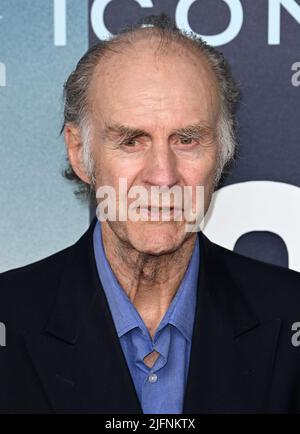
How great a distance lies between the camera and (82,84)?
172 centimetres

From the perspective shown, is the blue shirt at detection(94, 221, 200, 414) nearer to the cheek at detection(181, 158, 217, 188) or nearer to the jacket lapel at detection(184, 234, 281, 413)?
the jacket lapel at detection(184, 234, 281, 413)

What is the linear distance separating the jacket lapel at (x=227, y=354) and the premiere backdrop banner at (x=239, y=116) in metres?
0.37

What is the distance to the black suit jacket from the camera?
1.57 meters

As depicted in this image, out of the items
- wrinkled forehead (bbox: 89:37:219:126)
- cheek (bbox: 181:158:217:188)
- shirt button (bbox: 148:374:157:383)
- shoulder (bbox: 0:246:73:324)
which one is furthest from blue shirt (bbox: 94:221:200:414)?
wrinkled forehead (bbox: 89:37:219:126)

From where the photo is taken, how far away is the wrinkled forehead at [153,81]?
158cm

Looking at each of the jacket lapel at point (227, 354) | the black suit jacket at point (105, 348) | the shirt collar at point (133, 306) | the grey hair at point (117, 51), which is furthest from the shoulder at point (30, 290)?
the jacket lapel at point (227, 354)

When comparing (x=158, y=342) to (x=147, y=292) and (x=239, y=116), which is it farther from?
(x=239, y=116)

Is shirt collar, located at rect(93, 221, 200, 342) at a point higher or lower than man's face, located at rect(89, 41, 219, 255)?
lower

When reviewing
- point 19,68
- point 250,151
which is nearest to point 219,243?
point 250,151

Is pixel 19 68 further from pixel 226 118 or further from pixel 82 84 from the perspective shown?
pixel 226 118

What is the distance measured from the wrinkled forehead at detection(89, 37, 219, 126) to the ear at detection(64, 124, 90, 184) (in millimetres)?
108

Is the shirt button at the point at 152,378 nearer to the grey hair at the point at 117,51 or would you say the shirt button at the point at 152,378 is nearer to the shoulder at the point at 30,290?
the shoulder at the point at 30,290

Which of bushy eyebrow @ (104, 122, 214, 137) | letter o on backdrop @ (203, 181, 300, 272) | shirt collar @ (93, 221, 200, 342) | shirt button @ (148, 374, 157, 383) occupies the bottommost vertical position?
shirt button @ (148, 374, 157, 383)

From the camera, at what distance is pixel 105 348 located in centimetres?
159
